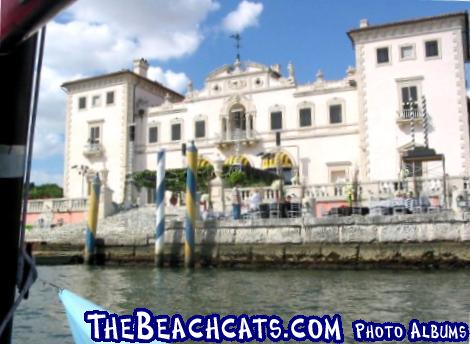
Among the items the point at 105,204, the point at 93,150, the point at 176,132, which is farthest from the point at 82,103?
the point at 105,204

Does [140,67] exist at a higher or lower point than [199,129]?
higher

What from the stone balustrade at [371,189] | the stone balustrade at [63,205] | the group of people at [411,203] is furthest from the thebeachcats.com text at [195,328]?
the stone balustrade at [63,205]

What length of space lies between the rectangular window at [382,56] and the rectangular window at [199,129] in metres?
11.1

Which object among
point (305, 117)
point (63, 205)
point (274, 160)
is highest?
point (305, 117)

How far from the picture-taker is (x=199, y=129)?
31328mm

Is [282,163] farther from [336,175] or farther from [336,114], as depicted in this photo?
[336,114]

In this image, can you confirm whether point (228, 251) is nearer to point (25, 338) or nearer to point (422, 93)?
point (25, 338)

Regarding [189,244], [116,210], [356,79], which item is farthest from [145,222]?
[356,79]

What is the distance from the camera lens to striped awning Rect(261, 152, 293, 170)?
2803cm

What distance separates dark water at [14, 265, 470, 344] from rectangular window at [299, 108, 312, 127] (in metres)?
15.7

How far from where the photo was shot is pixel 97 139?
3409 cm

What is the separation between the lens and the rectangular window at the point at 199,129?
31.2 metres

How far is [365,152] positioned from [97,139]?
716 inches

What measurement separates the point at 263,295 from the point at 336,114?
780 inches
